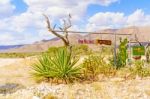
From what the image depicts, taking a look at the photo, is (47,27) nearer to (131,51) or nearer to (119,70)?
(119,70)

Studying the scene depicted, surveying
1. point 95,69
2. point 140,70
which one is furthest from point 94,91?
point 140,70

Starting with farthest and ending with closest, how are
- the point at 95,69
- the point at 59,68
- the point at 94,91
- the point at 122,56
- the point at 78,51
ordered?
the point at 122,56 → the point at 78,51 → the point at 95,69 → the point at 59,68 → the point at 94,91

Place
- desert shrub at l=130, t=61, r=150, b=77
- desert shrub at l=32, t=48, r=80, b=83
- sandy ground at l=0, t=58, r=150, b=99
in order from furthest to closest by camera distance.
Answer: desert shrub at l=130, t=61, r=150, b=77
desert shrub at l=32, t=48, r=80, b=83
sandy ground at l=0, t=58, r=150, b=99

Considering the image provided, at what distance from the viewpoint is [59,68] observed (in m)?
15.6

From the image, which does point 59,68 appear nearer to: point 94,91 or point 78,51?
point 94,91

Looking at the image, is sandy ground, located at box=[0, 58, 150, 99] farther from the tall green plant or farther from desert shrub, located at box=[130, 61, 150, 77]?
the tall green plant

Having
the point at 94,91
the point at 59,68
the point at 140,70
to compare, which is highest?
the point at 59,68

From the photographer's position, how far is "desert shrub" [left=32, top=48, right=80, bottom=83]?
1544cm

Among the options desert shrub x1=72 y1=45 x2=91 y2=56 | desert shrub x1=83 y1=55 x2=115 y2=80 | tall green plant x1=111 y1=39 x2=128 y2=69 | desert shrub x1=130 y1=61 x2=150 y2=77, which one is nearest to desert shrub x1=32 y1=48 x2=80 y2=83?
desert shrub x1=83 y1=55 x2=115 y2=80

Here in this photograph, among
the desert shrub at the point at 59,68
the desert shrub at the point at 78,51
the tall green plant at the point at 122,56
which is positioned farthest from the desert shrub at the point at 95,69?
the tall green plant at the point at 122,56

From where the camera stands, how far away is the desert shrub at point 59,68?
15.4m

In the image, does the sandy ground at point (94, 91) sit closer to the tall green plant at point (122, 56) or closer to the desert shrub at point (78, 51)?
the desert shrub at point (78, 51)

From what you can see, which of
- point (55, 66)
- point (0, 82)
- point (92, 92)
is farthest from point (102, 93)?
point (0, 82)

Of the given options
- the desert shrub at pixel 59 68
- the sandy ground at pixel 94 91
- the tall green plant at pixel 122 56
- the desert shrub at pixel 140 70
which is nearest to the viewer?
the sandy ground at pixel 94 91
